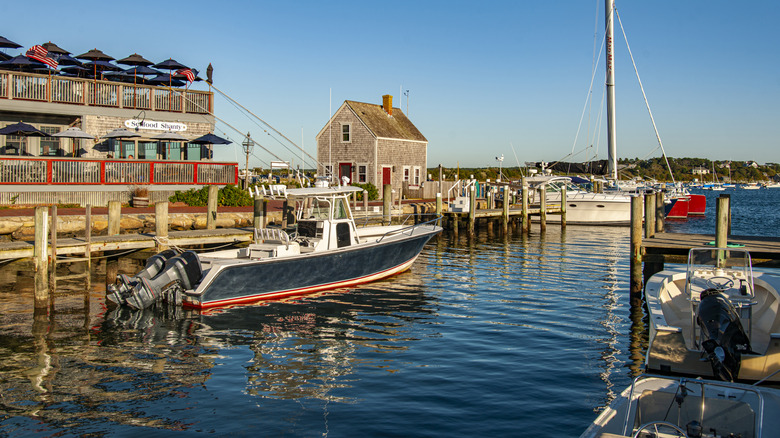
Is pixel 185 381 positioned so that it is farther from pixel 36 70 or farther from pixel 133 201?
pixel 36 70

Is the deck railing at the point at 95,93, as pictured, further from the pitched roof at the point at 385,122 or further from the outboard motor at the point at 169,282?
the pitched roof at the point at 385,122

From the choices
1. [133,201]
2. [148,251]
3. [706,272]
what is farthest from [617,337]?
[133,201]

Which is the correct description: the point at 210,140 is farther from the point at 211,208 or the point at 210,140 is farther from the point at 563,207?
the point at 563,207

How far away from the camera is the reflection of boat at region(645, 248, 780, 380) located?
359 inches

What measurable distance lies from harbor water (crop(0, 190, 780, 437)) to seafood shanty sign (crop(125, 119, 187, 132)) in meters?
11.2

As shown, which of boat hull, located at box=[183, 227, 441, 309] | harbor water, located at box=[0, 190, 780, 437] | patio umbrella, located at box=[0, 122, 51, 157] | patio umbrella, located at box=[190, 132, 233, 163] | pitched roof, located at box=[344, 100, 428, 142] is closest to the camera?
harbor water, located at box=[0, 190, 780, 437]

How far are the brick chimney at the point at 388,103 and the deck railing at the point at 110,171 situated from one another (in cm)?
1748

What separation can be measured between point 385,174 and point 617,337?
2942cm

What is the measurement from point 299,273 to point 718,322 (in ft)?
32.2

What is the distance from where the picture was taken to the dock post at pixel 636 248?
48.9ft

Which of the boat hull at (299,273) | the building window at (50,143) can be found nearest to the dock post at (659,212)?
the boat hull at (299,273)

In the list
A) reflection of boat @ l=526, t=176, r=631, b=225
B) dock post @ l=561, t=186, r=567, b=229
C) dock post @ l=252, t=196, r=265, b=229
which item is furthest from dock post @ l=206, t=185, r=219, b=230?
reflection of boat @ l=526, t=176, r=631, b=225

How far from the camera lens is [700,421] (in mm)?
7020

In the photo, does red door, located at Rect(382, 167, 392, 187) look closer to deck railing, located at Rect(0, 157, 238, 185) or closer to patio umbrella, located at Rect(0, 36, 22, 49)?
deck railing, located at Rect(0, 157, 238, 185)
